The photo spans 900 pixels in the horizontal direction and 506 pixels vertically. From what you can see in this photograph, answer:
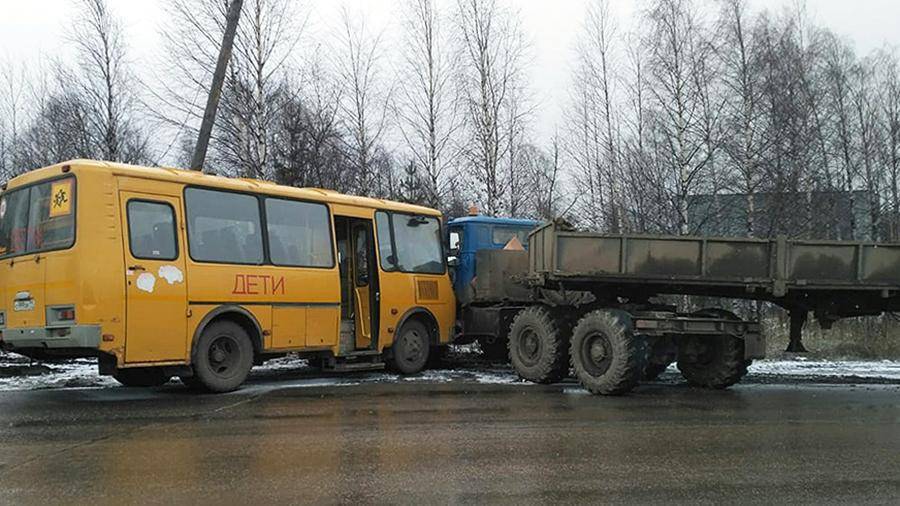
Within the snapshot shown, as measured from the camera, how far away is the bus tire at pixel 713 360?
1146 centimetres

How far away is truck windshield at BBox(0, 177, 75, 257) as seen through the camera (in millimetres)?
9477

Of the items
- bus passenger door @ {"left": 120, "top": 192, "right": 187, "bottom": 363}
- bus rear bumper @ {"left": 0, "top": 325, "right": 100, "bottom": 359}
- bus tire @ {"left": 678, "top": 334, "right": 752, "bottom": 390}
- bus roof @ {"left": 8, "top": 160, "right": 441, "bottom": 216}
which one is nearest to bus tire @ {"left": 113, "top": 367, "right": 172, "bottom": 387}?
bus rear bumper @ {"left": 0, "top": 325, "right": 100, "bottom": 359}

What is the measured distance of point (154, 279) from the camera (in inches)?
384

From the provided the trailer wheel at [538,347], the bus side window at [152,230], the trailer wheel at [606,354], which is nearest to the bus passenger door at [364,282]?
the trailer wheel at [538,347]

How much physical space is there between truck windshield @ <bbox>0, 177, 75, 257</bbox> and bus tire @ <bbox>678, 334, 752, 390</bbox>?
826cm

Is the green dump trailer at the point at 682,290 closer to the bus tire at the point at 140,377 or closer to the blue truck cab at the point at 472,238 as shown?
the blue truck cab at the point at 472,238

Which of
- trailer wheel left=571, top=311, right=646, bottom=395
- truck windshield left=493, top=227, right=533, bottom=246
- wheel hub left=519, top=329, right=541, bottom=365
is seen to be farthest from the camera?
truck windshield left=493, top=227, right=533, bottom=246

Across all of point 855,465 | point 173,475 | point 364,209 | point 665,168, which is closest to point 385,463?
point 173,475

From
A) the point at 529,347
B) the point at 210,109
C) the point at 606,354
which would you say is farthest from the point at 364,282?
the point at 210,109

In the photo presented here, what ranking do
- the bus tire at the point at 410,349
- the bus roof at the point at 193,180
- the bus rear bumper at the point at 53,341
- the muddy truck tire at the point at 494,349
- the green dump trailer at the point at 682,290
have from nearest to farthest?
the bus rear bumper at the point at 53,341 < the bus roof at the point at 193,180 < the green dump trailer at the point at 682,290 < the bus tire at the point at 410,349 < the muddy truck tire at the point at 494,349

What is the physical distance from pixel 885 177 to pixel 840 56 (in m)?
5.42

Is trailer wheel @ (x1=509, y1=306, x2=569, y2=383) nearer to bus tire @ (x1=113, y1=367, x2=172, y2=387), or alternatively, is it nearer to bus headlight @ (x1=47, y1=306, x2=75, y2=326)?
bus tire @ (x1=113, y1=367, x2=172, y2=387)

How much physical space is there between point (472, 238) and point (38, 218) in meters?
7.47

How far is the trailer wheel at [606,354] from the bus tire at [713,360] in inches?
48.2
